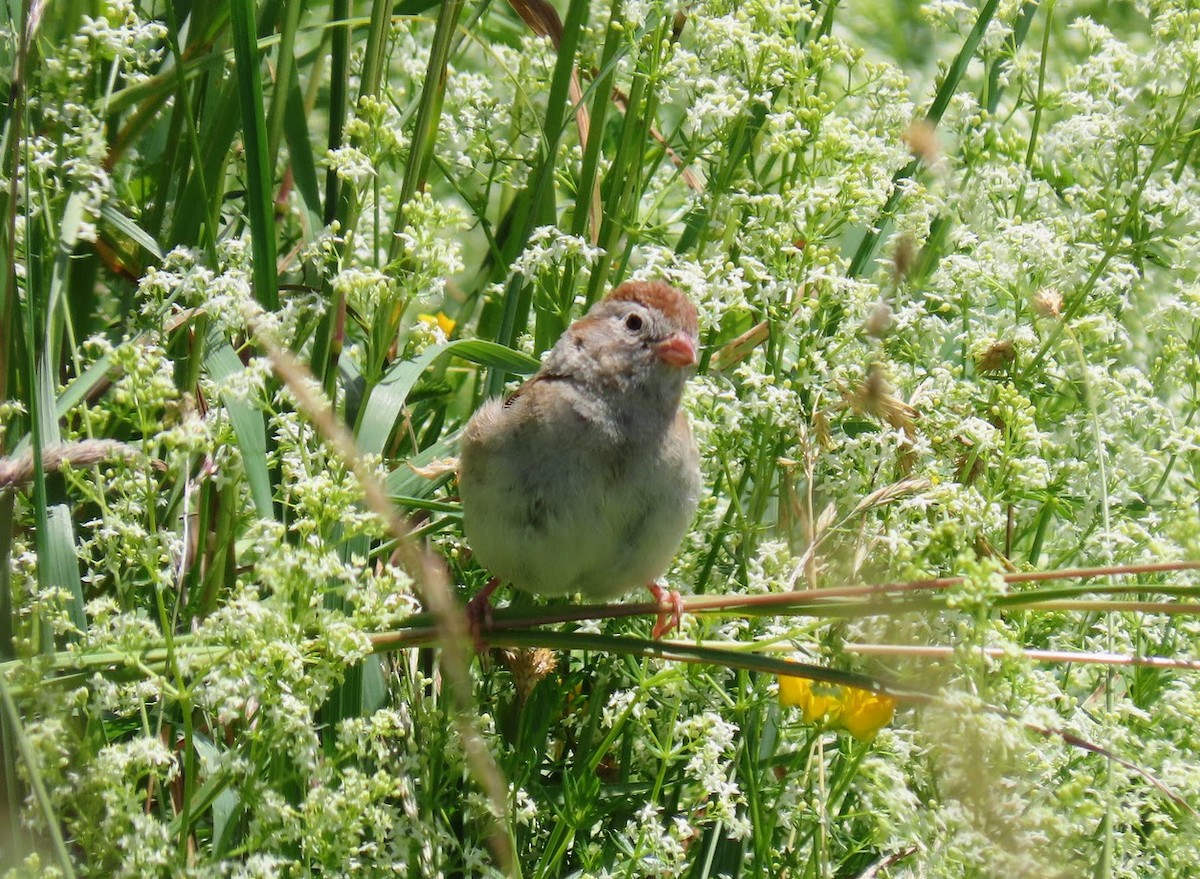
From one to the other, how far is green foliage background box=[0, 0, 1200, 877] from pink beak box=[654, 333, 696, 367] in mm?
83

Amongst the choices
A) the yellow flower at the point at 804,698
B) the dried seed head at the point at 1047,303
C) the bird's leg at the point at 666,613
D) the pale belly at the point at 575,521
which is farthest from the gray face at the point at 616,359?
the yellow flower at the point at 804,698

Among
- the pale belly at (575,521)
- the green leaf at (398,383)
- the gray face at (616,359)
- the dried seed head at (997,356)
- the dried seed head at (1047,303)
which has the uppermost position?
the dried seed head at (1047,303)

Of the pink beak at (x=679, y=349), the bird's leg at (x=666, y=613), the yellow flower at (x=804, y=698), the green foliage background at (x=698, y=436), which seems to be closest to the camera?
the green foliage background at (x=698, y=436)

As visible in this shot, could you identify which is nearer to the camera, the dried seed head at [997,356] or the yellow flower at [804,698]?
the yellow flower at [804,698]

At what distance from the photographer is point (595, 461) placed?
3.00m

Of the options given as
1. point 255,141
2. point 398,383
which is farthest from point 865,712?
point 255,141

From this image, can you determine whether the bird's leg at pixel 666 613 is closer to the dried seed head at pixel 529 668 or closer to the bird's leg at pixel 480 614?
the dried seed head at pixel 529 668

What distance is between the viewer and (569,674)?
2947mm

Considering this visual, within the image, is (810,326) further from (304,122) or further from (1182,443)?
(304,122)

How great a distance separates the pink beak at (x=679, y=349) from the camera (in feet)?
10.0

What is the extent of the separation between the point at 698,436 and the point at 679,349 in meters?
0.20

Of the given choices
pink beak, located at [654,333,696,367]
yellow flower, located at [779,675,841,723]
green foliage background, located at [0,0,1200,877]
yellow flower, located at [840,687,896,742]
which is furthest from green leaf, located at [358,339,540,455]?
yellow flower, located at [840,687,896,742]

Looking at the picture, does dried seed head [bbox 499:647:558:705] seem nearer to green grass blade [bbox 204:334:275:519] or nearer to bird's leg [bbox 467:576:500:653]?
bird's leg [bbox 467:576:500:653]

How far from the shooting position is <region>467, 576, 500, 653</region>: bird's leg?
2.71 m
